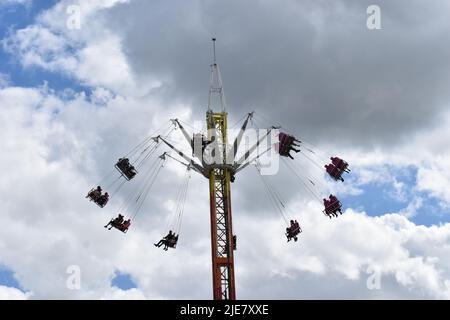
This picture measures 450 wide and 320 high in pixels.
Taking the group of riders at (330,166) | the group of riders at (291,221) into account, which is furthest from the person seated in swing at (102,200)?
the group of riders at (330,166)

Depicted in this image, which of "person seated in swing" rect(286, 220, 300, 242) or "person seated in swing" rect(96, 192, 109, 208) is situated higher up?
"person seated in swing" rect(96, 192, 109, 208)

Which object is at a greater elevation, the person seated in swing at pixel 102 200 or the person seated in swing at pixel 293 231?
the person seated in swing at pixel 102 200

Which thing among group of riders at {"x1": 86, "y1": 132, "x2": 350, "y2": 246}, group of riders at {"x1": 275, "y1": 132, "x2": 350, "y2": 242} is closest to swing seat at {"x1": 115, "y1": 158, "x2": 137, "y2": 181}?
Result: group of riders at {"x1": 86, "y1": 132, "x2": 350, "y2": 246}

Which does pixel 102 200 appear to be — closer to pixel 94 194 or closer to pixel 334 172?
pixel 94 194

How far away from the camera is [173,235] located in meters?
100

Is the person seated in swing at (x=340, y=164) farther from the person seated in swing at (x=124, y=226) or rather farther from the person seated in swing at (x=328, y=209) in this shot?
the person seated in swing at (x=124, y=226)

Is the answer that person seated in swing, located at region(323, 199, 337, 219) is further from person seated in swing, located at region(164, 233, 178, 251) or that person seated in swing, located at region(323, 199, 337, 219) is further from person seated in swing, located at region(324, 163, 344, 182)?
person seated in swing, located at region(164, 233, 178, 251)

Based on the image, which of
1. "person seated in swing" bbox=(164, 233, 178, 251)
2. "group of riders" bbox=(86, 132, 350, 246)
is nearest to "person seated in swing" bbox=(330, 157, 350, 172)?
"group of riders" bbox=(86, 132, 350, 246)

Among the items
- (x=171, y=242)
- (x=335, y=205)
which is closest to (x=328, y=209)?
(x=335, y=205)
